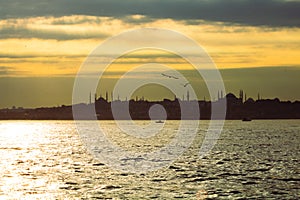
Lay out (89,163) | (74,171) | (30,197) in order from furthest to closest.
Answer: (89,163), (74,171), (30,197)

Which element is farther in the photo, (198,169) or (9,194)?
(198,169)

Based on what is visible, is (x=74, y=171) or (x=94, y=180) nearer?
(x=94, y=180)

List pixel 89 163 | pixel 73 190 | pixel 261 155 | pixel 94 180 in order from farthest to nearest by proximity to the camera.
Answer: pixel 261 155 → pixel 89 163 → pixel 94 180 → pixel 73 190

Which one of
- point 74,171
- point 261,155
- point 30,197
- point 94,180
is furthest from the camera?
point 261,155

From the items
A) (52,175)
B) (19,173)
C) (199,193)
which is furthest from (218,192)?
(19,173)

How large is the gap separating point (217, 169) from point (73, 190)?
1443 inches

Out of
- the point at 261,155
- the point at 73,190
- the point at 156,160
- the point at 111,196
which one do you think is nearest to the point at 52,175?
the point at 73,190

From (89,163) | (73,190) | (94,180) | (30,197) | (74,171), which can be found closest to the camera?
(30,197)

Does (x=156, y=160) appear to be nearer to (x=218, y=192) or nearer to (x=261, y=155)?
(x=261, y=155)

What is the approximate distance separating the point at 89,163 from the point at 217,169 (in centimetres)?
2856

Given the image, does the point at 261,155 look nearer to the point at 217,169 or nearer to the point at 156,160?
the point at 156,160

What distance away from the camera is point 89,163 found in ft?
418

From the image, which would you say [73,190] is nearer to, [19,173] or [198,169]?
[19,173]

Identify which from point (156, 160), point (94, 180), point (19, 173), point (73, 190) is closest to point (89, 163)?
point (156, 160)
